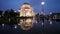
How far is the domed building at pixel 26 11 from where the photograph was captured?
4.11m

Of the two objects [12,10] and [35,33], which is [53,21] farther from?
[12,10]

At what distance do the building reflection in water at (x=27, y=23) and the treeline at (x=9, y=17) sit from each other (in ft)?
0.48

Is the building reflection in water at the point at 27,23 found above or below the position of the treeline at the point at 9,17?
below

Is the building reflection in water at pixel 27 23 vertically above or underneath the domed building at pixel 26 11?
→ underneath

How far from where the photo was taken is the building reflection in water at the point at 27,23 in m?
4.14

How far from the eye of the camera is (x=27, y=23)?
4.32 metres

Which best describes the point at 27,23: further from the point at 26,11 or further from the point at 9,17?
the point at 9,17

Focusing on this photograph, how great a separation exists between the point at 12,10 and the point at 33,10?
20.5 inches

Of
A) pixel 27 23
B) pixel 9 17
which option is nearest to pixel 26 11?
pixel 27 23

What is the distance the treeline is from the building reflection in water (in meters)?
0.15

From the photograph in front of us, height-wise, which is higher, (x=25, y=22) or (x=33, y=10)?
(x=33, y=10)

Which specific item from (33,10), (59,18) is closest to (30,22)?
(33,10)

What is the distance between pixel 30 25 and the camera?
170 inches

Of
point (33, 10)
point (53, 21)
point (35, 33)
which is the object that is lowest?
point (35, 33)
